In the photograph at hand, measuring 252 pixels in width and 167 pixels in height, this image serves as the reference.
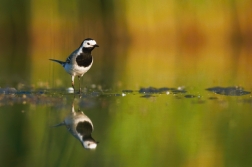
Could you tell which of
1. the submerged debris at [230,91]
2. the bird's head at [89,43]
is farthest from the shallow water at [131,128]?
the bird's head at [89,43]

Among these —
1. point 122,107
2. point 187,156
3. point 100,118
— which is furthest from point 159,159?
point 122,107

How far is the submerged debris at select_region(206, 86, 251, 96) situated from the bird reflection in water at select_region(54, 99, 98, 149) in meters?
3.12

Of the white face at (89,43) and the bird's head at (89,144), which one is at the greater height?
the white face at (89,43)

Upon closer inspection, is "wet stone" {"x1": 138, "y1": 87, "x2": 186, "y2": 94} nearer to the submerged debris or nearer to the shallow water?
the shallow water

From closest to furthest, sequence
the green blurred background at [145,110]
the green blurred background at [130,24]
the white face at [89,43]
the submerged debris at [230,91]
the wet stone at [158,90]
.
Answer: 1. the green blurred background at [145,110]
2. the white face at [89,43]
3. the submerged debris at [230,91]
4. the wet stone at [158,90]
5. the green blurred background at [130,24]

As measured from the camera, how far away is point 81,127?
7188 millimetres

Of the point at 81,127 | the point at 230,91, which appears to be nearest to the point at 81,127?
the point at 81,127

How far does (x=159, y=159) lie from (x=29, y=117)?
2724mm

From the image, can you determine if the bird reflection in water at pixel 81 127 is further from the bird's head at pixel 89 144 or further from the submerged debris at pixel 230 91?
the submerged debris at pixel 230 91

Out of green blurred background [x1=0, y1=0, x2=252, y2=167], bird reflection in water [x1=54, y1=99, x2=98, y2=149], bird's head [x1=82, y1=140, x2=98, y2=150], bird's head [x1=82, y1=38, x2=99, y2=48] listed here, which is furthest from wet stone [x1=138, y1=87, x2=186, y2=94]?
bird's head [x1=82, y1=140, x2=98, y2=150]

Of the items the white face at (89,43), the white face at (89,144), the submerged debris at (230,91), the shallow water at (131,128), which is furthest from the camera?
the submerged debris at (230,91)

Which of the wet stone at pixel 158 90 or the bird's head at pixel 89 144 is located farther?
the wet stone at pixel 158 90

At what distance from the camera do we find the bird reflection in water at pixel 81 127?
6.34 m

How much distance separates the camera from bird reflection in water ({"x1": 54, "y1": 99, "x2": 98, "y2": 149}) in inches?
249
